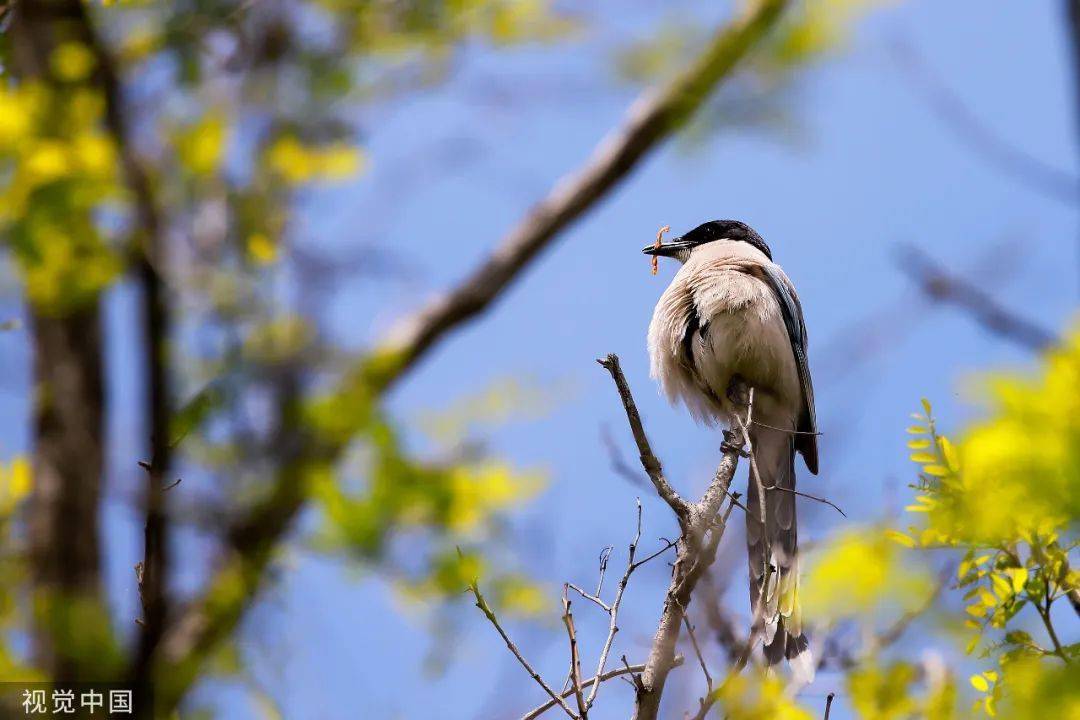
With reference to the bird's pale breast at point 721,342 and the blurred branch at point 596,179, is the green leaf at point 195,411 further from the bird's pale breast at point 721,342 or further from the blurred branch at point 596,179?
the bird's pale breast at point 721,342

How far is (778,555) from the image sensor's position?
493cm

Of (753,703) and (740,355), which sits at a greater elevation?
(740,355)

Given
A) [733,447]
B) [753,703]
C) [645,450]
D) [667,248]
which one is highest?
[667,248]

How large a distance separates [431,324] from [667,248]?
135 inches

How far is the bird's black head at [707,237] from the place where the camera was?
721cm

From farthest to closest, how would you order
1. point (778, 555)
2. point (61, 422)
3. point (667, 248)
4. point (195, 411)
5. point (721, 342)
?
point (667, 248), point (721, 342), point (778, 555), point (61, 422), point (195, 411)

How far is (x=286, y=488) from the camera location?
2594 millimetres

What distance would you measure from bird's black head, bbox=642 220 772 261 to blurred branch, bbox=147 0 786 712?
2328 mm

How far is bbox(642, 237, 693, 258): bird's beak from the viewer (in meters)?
7.20

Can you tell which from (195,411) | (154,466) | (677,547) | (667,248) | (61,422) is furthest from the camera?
(667,248)

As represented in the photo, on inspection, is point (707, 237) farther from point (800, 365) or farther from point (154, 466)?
point (154, 466)

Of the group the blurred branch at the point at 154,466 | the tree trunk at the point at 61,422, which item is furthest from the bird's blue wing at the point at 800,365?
the blurred branch at the point at 154,466

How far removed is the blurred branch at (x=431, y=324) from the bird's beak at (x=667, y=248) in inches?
91.2

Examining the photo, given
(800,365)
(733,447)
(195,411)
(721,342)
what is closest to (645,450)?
(733,447)
